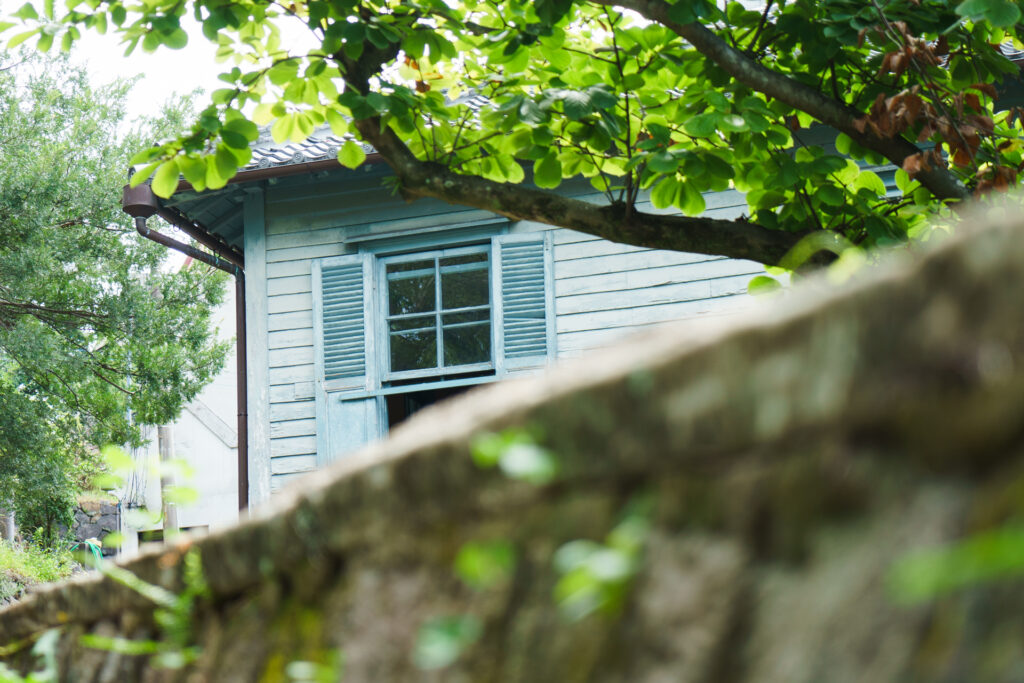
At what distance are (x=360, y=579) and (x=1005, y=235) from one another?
0.71m

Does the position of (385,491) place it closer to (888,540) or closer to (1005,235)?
(888,540)

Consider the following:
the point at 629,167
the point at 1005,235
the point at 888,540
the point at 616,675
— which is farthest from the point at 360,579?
the point at 629,167

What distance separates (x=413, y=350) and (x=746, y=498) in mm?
6452

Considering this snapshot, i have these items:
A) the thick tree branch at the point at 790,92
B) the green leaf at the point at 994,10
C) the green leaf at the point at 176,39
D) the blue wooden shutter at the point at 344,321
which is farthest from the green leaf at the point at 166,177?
the blue wooden shutter at the point at 344,321

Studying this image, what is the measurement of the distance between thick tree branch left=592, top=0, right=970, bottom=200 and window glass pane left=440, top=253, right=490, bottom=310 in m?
3.89

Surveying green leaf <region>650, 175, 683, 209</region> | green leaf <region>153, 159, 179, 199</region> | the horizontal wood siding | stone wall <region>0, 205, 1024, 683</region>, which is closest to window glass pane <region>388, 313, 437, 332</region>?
the horizontal wood siding

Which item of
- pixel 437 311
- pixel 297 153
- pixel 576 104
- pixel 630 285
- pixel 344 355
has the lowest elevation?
pixel 344 355

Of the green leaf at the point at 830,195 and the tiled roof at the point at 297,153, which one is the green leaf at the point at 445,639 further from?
the tiled roof at the point at 297,153

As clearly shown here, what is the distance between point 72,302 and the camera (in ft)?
41.0

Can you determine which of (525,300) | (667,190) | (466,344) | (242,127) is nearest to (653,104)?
(667,190)

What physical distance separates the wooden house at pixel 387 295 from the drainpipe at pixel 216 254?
388mm

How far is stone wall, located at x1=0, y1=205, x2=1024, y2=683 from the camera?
58cm

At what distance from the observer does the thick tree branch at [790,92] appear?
3.17 meters

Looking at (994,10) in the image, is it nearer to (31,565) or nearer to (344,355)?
(344,355)
